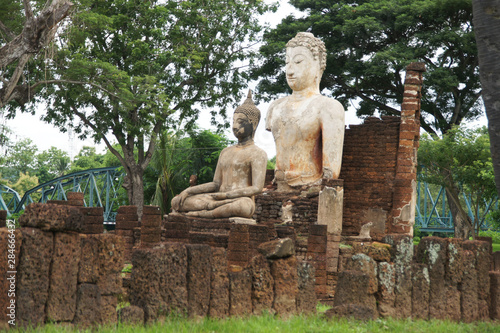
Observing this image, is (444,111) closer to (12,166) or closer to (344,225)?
(344,225)

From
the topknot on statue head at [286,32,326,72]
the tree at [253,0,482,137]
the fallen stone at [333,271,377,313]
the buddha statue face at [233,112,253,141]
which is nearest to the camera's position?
the fallen stone at [333,271,377,313]

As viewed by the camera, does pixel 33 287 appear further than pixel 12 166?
No

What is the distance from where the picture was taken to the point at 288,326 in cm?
557

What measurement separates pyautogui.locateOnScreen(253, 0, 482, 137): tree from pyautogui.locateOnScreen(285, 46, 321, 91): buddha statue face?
9441 mm

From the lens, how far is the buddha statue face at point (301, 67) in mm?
12602

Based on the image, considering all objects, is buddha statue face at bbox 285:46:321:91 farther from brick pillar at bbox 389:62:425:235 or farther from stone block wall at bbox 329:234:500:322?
stone block wall at bbox 329:234:500:322

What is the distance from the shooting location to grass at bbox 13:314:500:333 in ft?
16.5

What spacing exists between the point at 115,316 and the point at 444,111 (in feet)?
65.9

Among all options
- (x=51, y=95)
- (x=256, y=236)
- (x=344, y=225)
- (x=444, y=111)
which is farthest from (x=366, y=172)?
(x=51, y=95)

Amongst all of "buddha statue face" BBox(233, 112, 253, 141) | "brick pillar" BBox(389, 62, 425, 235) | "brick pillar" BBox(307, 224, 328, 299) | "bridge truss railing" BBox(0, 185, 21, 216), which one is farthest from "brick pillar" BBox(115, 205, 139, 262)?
"bridge truss railing" BBox(0, 185, 21, 216)

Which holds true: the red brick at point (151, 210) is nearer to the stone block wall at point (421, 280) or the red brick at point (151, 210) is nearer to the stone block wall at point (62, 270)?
the stone block wall at point (421, 280)

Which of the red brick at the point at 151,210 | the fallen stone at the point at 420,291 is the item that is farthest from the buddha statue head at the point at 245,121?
the fallen stone at the point at 420,291

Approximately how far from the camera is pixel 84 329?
491 centimetres

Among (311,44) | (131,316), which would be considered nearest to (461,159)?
(311,44)
